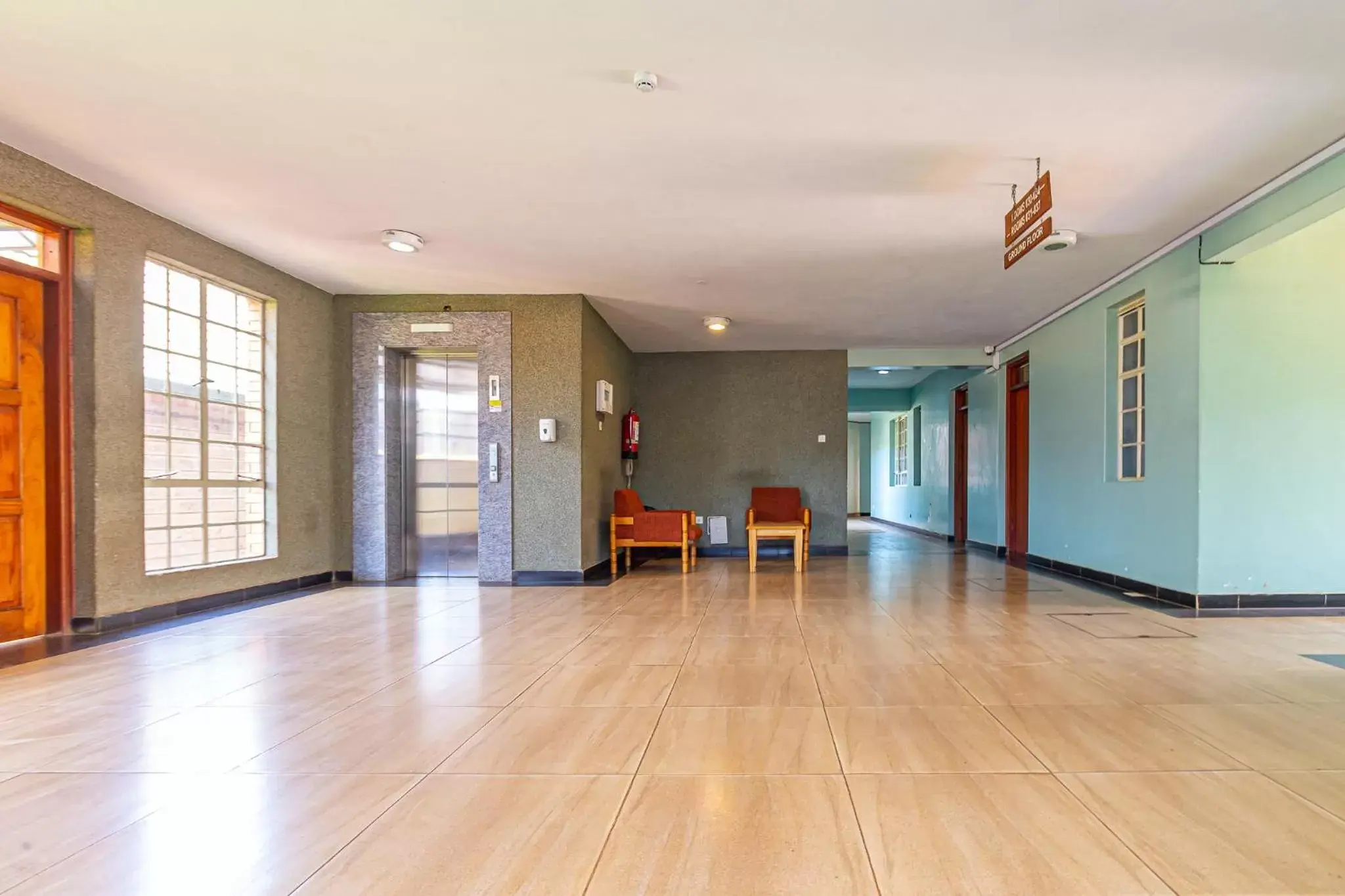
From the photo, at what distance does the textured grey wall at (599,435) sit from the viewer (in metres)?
6.74

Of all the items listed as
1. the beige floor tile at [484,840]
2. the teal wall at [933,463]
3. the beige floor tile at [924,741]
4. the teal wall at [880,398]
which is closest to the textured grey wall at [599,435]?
the beige floor tile at [924,741]

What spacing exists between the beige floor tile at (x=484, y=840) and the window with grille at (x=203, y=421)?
12.9ft

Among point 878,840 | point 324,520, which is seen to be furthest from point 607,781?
point 324,520

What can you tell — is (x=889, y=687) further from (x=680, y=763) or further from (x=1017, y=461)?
(x=1017, y=461)

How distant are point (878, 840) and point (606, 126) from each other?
3.14 metres

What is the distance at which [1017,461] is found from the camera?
8641 millimetres

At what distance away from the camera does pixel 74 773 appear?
2166mm

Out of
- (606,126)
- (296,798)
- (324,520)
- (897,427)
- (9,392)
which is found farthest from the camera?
(897,427)

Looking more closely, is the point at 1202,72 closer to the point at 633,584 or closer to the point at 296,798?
the point at 296,798

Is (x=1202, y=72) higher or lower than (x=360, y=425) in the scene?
higher

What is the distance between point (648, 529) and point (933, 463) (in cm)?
696

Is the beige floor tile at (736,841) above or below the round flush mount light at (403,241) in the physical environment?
below

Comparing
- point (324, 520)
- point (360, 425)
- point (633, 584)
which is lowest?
point (633, 584)

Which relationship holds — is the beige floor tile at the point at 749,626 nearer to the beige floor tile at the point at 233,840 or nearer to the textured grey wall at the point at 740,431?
the beige floor tile at the point at 233,840
